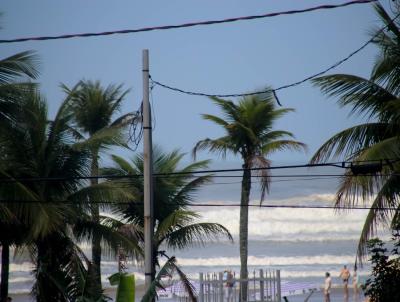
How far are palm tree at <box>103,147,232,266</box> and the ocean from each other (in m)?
22.9

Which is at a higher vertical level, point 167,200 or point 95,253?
point 167,200

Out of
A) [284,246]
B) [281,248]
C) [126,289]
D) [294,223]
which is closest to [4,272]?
[126,289]

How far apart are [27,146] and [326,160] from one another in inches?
279

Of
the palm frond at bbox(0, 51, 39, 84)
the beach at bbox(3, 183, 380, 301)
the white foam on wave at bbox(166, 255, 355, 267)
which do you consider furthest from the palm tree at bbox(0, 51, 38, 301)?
the white foam on wave at bbox(166, 255, 355, 267)

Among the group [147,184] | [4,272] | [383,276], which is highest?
[147,184]

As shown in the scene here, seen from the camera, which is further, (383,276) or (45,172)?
(45,172)

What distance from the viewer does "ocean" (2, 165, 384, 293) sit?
5747 cm

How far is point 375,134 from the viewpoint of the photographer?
18156 millimetres

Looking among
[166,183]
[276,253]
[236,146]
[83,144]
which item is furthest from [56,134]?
[276,253]

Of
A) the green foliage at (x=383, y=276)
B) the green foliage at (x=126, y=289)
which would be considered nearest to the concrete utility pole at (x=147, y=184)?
the green foliage at (x=126, y=289)

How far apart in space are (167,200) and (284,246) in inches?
1896

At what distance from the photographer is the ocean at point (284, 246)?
57.5 metres

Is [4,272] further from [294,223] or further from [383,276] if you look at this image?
[294,223]

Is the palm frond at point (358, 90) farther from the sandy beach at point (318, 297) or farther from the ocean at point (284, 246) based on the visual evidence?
the ocean at point (284, 246)
